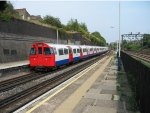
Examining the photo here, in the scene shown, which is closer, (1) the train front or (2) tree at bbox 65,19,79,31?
(1) the train front

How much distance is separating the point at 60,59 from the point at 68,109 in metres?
17.6

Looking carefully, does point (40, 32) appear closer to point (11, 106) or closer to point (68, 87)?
point (68, 87)

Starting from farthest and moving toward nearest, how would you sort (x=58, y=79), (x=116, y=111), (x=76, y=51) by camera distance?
(x=76, y=51), (x=58, y=79), (x=116, y=111)

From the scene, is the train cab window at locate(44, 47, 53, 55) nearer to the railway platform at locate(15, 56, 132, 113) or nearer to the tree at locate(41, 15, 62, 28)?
the railway platform at locate(15, 56, 132, 113)

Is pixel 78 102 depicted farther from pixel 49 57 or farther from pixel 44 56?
pixel 44 56

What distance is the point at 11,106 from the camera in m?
A: 12.4

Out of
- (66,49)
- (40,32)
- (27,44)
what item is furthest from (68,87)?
(40,32)

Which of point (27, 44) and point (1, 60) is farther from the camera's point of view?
point (27, 44)

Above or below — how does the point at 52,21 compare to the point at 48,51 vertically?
above

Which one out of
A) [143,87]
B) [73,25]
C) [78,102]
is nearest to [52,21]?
[73,25]

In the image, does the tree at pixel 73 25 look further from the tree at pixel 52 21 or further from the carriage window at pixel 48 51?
the carriage window at pixel 48 51

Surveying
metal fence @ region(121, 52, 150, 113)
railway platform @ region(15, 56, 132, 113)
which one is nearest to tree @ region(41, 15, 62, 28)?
railway platform @ region(15, 56, 132, 113)

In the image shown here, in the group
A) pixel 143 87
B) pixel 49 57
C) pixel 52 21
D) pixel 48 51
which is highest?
pixel 52 21

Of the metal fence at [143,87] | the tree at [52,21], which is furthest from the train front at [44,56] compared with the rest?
the tree at [52,21]
